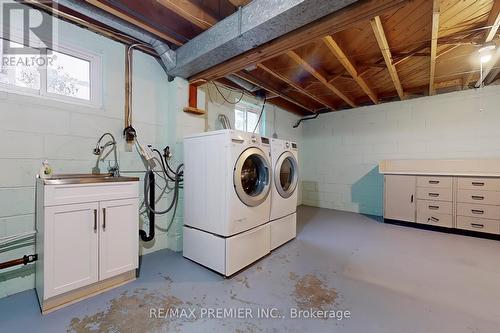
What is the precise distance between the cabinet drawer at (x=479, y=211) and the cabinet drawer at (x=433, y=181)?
1.14 ft

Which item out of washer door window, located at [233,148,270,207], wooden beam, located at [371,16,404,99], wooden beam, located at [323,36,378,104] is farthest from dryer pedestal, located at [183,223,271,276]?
wooden beam, located at [371,16,404,99]

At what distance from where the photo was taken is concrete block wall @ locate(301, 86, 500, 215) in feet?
11.7

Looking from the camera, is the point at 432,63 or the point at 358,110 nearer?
the point at 432,63

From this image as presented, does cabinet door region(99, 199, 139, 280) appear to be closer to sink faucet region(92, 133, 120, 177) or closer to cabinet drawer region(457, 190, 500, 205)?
sink faucet region(92, 133, 120, 177)

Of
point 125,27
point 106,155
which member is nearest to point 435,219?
point 106,155

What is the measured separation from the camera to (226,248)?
2010mm

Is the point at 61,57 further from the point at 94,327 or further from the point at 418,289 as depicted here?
the point at 418,289

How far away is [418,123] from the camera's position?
4.04m

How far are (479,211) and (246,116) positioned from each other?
4014 mm

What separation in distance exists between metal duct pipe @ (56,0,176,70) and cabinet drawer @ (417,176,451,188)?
419 centimetres

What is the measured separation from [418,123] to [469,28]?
85.0 inches

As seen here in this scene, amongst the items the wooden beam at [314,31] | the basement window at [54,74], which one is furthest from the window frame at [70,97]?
the wooden beam at [314,31]

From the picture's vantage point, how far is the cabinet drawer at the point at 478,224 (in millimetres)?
3027

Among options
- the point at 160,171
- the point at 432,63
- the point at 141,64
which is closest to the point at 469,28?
the point at 432,63
